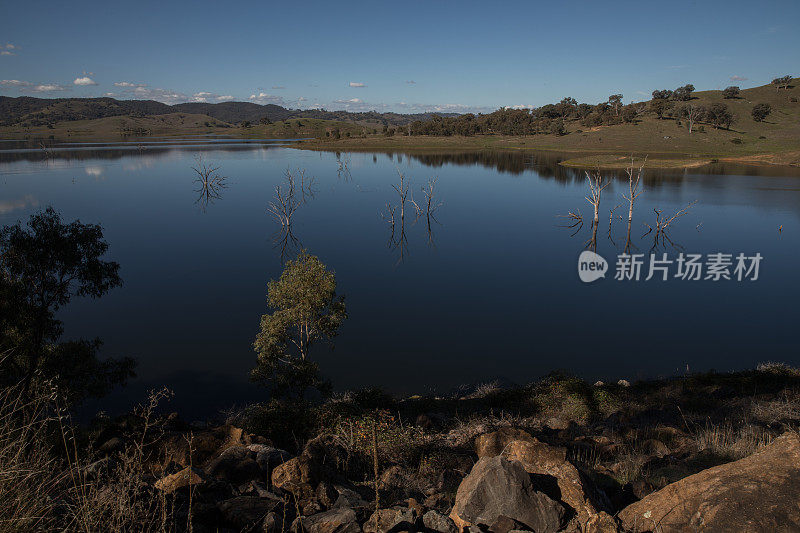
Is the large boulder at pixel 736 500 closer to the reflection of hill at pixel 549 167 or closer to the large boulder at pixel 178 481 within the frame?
the large boulder at pixel 178 481

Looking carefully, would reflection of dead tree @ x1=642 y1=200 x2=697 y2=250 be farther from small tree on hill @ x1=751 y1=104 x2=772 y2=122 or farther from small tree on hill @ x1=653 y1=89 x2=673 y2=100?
small tree on hill @ x1=653 y1=89 x2=673 y2=100

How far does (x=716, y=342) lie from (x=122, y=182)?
72.6 m

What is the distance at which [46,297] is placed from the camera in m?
15.1

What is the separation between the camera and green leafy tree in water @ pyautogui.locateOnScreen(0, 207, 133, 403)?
1375 centimetres

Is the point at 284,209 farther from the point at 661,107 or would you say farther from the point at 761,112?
the point at 761,112

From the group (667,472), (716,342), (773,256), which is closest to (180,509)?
(667,472)

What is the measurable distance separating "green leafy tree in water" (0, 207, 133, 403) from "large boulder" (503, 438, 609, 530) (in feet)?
46.5

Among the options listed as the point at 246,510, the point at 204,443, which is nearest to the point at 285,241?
the point at 204,443

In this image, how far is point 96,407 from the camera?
17.2 meters

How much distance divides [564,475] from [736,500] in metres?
1.58

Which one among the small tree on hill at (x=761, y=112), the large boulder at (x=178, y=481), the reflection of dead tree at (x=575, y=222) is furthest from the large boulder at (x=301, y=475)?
the small tree on hill at (x=761, y=112)

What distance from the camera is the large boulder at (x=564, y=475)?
189 inches

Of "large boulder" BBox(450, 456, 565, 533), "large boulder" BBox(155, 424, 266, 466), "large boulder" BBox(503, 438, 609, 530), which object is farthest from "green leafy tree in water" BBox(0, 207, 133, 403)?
"large boulder" BBox(503, 438, 609, 530)

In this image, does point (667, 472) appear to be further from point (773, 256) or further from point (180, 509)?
point (773, 256)
